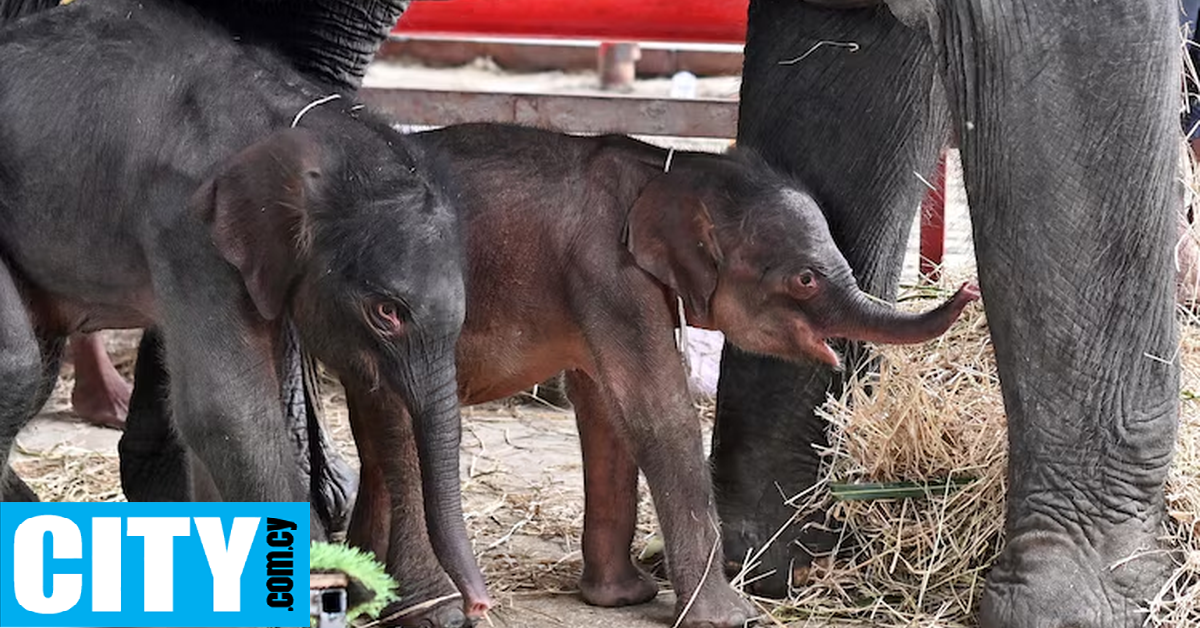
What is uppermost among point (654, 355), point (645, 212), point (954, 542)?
point (645, 212)

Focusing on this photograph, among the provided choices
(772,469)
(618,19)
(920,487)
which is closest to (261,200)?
(772,469)

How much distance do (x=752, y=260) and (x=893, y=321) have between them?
0.24 m

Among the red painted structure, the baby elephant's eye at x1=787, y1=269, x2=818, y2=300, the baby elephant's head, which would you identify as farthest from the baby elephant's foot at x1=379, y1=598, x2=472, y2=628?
the red painted structure

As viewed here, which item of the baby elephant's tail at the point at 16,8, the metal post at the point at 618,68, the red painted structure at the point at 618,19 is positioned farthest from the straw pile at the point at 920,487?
the metal post at the point at 618,68

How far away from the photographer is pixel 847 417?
12.3 ft

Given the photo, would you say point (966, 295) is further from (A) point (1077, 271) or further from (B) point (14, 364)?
(B) point (14, 364)

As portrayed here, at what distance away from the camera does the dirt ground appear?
3.69 metres

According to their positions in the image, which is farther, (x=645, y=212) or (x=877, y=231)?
(x=877, y=231)

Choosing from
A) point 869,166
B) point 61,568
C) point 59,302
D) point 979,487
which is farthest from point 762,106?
point 61,568

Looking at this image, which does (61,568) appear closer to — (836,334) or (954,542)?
(836,334)

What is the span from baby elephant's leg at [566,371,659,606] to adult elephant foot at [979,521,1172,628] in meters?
0.68

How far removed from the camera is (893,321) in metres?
3.34

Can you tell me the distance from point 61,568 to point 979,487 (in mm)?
1548

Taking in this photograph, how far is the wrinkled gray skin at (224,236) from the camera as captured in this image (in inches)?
122
